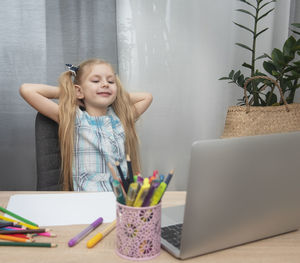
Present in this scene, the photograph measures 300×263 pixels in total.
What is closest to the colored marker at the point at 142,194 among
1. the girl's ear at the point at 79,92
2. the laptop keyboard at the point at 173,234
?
the laptop keyboard at the point at 173,234

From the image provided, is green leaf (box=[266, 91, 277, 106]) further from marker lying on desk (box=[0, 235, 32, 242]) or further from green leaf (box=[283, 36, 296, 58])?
marker lying on desk (box=[0, 235, 32, 242])

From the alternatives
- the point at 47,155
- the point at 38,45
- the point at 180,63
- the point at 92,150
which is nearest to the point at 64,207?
the point at 47,155

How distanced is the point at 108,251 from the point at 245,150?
0.31 meters

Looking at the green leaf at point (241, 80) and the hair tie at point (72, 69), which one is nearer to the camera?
the hair tie at point (72, 69)

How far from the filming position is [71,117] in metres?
1.52

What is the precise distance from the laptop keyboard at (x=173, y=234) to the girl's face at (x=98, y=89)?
887 mm

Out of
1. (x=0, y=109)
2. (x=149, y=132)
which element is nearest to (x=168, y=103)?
(x=149, y=132)

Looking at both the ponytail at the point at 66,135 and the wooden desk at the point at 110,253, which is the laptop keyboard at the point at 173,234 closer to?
the wooden desk at the point at 110,253

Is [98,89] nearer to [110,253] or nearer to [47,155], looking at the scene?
[47,155]

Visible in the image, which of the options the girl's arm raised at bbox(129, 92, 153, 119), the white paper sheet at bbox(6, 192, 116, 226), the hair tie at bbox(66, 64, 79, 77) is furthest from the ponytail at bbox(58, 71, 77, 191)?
the white paper sheet at bbox(6, 192, 116, 226)

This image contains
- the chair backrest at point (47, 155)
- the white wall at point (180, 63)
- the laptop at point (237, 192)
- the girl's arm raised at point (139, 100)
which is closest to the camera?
the laptop at point (237, 192)

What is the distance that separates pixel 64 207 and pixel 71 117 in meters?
0.65

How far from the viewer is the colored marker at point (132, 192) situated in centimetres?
64

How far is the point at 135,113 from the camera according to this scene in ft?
5.85
